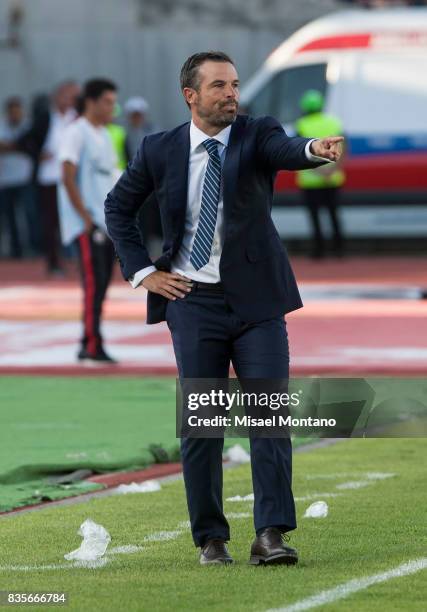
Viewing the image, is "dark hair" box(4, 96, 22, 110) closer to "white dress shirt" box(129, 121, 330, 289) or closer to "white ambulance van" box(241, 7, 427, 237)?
"white ambulance van" box(241, 7, 427, 237)

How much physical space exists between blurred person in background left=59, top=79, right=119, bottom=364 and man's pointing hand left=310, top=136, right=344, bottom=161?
279 inches

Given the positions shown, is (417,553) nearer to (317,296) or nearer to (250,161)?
(250,161)

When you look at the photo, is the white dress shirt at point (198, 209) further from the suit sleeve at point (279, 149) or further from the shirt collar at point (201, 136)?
the suit sleeve at point (279, 149)

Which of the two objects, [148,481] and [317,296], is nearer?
[148,481]

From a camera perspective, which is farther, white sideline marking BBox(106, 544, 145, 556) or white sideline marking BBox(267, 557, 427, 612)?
white sideline marking BBox(106, 544, 145, 556)

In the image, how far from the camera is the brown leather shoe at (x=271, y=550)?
6883 mm

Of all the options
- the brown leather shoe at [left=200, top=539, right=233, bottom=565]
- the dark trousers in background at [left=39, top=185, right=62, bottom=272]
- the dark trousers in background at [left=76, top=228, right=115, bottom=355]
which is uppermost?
the brown leather shoe at [left=200, top=539, right=233, bottom=565]

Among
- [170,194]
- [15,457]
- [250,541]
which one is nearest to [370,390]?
[250,541]

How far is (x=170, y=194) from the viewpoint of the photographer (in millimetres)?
7051

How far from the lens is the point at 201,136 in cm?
708

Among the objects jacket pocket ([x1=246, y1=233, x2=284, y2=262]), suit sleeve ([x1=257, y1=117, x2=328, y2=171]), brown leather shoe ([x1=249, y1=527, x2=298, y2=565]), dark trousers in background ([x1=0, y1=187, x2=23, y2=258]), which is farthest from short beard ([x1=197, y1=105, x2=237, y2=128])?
dark trousers in background ([x1=0, y1=187, x2=23, y2=258])

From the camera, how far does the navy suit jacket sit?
22.9 feet

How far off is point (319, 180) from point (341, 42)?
2.05 m

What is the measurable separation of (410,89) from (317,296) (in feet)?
19.3
